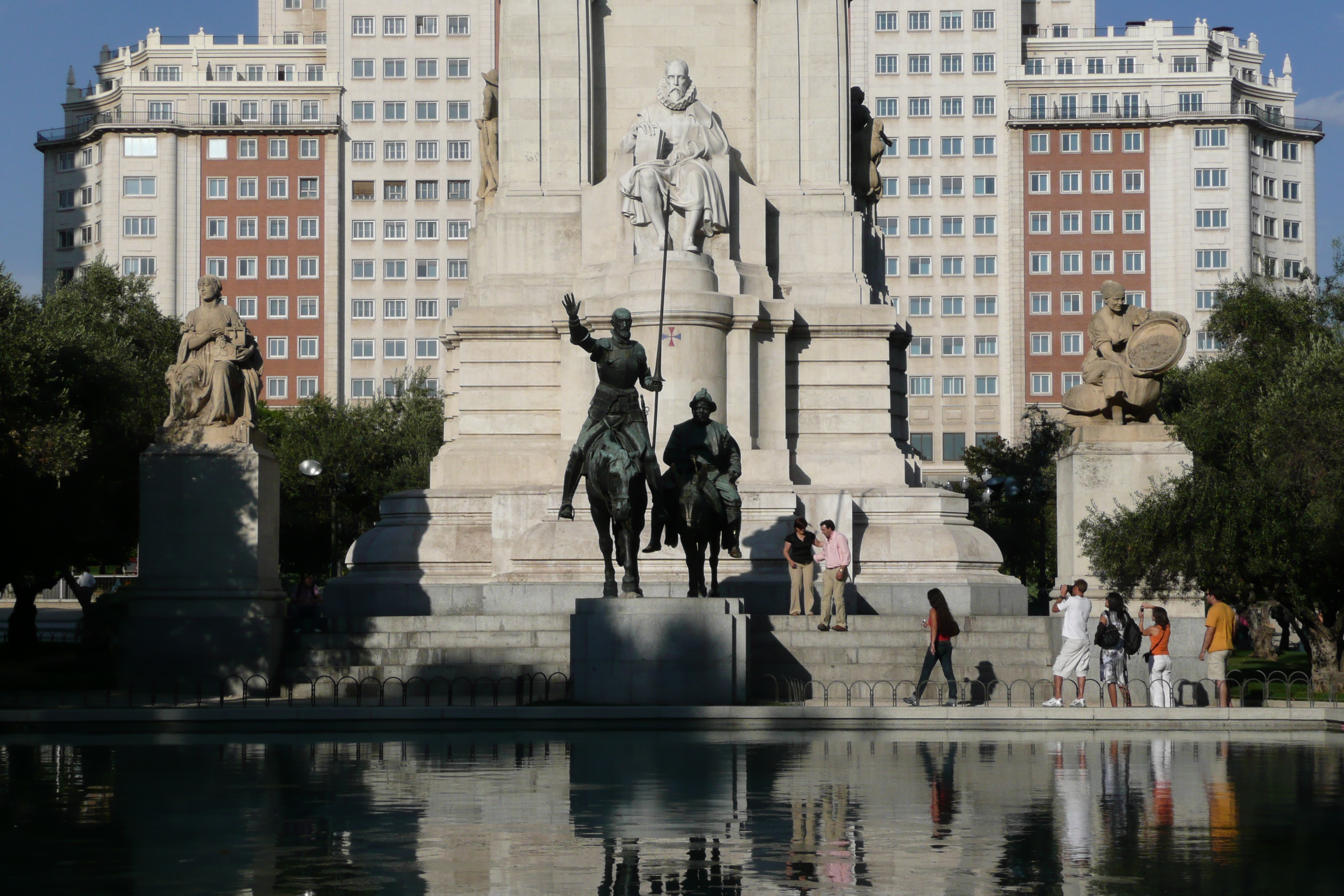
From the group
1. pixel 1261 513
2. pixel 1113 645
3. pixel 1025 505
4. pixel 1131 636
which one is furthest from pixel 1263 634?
pixel 1113 645

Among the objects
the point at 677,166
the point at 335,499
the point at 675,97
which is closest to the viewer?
the point at 677,166

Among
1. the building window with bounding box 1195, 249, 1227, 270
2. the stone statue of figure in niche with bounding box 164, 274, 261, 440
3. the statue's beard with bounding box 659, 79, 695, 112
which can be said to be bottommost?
the stone statue of figure in niche with bounding box 164, 274, 261, 440

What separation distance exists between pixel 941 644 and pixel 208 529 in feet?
32.7

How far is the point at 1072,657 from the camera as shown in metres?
23.4

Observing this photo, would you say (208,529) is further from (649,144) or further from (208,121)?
(208,121)

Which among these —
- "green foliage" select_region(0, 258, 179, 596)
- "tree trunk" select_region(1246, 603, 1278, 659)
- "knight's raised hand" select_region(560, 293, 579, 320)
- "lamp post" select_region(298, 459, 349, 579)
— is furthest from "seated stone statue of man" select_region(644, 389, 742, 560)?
"lamp post" select_region(298, 459, 349, 579)

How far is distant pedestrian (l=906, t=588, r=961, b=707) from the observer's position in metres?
23.2

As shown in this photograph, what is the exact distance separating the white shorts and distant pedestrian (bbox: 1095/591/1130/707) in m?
0.19

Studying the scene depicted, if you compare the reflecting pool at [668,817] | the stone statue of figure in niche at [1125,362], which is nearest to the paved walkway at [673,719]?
the reflecting pool at [668,817]

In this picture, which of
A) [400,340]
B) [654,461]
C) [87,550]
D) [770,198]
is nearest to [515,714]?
[654,461]

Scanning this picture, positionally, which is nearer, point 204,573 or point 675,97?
point 204,573

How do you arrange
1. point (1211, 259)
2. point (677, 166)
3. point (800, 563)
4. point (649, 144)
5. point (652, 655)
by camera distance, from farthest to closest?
1. point (1211, 259)
2. point (649, 144)
3. point (677, 166)
4. point (800, 563)
5. point (652, 655)

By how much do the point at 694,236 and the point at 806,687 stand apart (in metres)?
9.71

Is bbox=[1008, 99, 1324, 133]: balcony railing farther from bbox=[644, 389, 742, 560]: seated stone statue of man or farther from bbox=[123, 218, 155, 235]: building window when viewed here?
bbox=[644, 389, 742, 560]: seated stone statue of man
